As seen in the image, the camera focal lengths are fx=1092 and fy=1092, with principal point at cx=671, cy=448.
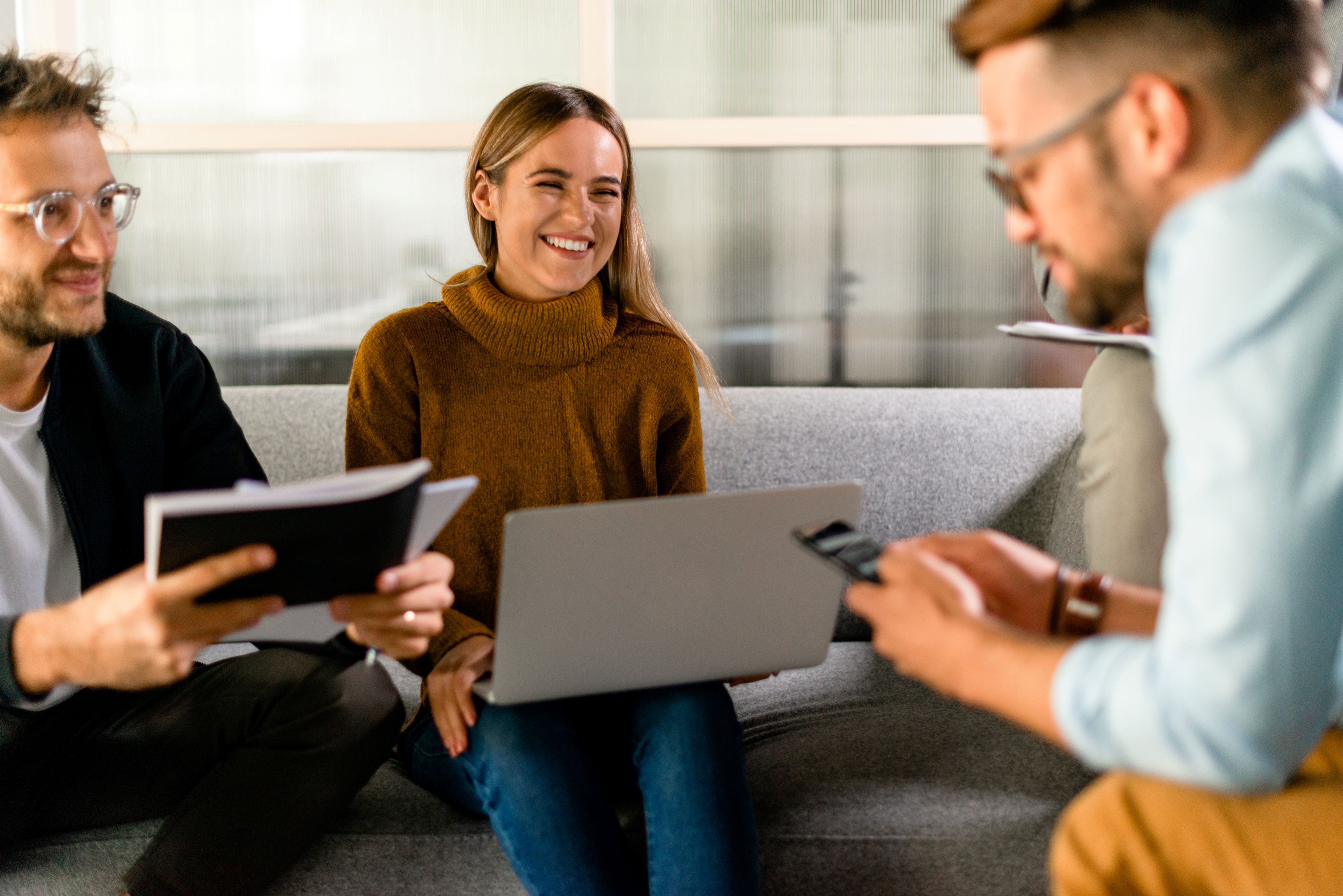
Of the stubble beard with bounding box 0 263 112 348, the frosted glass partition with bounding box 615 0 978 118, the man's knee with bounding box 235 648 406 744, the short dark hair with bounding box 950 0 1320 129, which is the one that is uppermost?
the frosted glass partition with bounding box 615 0 978 118

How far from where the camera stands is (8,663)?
115 cm

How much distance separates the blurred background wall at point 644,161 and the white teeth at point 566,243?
31.5 inches

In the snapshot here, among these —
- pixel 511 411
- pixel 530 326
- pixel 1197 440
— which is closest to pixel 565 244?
pixel 530 326

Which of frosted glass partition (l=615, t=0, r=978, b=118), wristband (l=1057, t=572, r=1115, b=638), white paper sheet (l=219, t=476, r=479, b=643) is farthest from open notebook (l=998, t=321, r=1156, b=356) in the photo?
frosted glass partition (l=615, t=0, r=978, b=118)

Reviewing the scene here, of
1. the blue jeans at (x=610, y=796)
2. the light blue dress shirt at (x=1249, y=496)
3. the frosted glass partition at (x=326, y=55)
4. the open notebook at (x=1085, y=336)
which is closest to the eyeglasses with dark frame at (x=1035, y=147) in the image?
the light blue dress shirt at (x=1249, y=496)

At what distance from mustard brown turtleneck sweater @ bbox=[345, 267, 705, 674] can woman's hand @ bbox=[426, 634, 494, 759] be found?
166 mm

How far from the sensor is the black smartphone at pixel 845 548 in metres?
0.95

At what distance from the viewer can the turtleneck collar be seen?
158cm

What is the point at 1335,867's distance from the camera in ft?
2.45

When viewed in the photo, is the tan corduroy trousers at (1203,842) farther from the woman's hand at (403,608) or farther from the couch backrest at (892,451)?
the couch backrest at (892,451)

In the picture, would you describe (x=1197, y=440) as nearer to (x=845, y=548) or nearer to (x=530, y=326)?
(x=845, y=548)

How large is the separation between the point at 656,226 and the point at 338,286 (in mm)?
721

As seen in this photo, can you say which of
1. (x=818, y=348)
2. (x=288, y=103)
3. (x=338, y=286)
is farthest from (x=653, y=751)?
(x=288, y=103)

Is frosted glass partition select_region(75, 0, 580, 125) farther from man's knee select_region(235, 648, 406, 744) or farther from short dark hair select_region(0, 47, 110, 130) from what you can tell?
man's knee select_region(235, 648, 406, 744)
